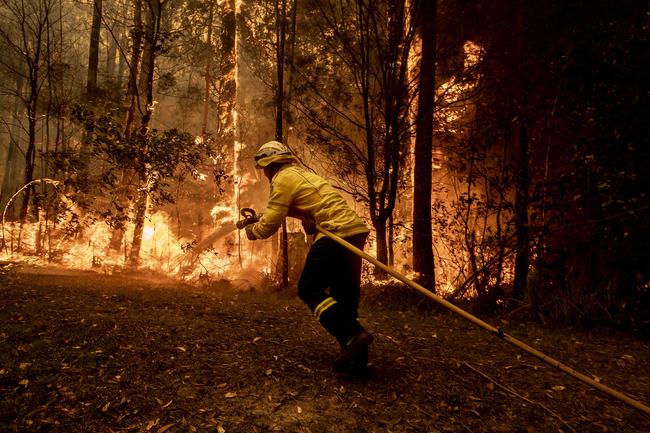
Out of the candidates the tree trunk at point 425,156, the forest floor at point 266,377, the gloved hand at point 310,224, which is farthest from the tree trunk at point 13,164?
the gloved hand at point 310,224

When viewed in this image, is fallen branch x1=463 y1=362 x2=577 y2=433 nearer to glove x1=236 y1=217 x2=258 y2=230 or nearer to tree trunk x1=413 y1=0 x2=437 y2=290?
glove x1=236 y1=217 x2=258 y2=230

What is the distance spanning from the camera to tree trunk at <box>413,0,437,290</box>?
710 centimetres

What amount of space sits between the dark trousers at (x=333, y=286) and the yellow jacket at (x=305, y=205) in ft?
0.41

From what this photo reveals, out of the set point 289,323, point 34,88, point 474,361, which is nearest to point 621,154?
point 474,361

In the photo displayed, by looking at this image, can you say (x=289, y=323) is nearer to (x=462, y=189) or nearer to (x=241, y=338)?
(x=241, y=338)

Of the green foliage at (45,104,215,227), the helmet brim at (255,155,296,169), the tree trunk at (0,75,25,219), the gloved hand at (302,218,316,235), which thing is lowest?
the gloved hand at (302,218,316,235)

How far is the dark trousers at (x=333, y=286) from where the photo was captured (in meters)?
3.23

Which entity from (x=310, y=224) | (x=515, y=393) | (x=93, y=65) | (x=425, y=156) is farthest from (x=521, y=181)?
(x=93, y=65)

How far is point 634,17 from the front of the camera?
579cm

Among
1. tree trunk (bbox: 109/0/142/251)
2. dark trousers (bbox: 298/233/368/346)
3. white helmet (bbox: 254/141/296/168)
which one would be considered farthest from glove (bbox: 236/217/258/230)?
tree trunk (bbox: 109/0/142/251)

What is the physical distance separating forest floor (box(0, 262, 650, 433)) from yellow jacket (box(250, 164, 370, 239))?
1.27m

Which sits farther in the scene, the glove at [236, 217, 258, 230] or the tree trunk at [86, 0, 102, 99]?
the tree trunk at [86, 0, 102, 99]

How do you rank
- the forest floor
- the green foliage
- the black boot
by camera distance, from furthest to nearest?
the green foliage < the black boot < the forest floor

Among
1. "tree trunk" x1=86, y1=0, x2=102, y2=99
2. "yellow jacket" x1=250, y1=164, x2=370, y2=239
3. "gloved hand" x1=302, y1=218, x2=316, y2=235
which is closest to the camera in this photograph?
"yellow jacket" x1=250, y1=164, x2=370, y2=239
